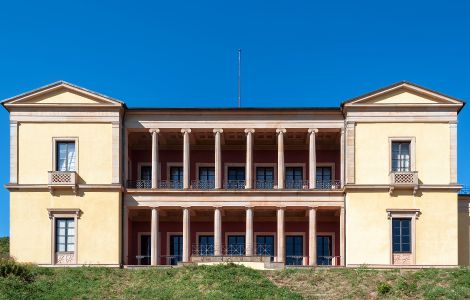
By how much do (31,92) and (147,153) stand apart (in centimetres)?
962

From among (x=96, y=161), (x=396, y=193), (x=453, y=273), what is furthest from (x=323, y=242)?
(x=96, y=161)

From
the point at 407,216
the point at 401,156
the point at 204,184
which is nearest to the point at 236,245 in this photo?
the point at 204,184

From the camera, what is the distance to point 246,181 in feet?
161

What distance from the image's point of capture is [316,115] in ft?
161

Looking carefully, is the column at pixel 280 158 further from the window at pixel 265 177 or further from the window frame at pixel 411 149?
the window frame at pixel 411 149

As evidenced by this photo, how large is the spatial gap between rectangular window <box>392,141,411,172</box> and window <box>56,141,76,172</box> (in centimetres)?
1974

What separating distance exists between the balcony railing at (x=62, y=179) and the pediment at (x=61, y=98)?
4.22 meters

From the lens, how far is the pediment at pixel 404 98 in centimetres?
4741

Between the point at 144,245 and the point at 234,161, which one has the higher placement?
the point at 234,161

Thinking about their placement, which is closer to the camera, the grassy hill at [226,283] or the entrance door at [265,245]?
the grassy hill at [226,283]

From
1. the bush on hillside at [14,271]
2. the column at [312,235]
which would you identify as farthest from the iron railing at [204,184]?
the bush on hillside at [14,271]

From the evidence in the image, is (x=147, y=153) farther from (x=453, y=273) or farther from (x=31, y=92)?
(x=453, y=273)

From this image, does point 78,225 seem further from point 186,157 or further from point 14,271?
point 186,157

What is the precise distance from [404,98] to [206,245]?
16.5 meters
